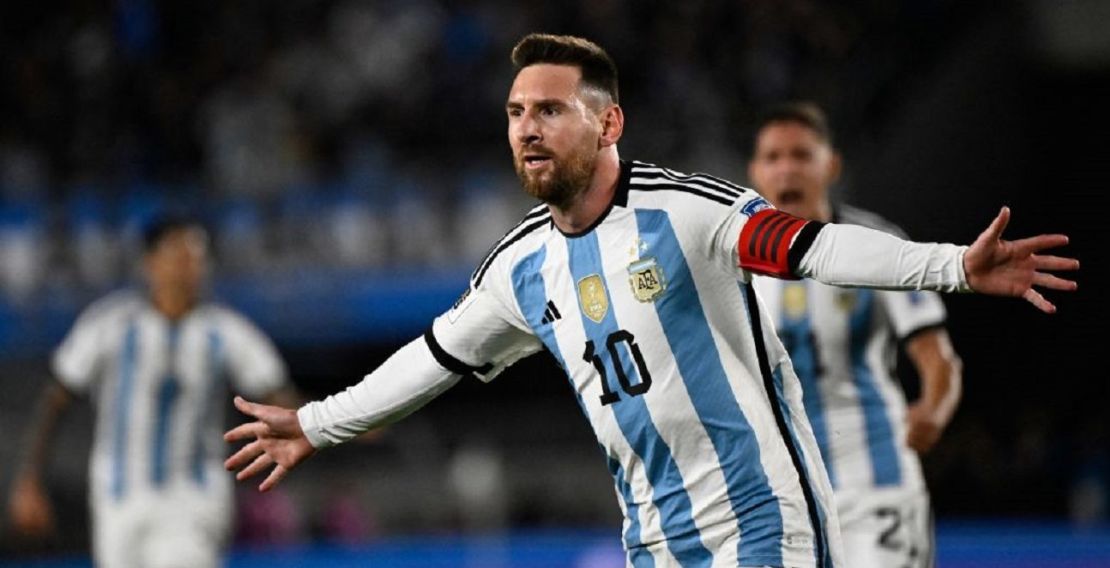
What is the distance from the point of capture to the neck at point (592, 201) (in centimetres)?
481

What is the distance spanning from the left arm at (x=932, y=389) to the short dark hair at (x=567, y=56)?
2198 millimetres

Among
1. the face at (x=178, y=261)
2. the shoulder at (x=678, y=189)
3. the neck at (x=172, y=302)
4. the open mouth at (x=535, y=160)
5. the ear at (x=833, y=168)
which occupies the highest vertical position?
the face at (x=178, y=261)

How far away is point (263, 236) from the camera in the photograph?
16375 mm

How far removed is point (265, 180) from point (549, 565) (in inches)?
246

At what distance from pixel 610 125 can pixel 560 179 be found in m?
0.29

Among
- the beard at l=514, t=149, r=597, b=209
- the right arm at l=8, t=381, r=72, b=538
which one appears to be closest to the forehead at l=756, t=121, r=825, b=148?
the beard at l=514, t=149, r=597, b=209

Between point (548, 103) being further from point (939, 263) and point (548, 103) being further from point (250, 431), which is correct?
point (250, 431)

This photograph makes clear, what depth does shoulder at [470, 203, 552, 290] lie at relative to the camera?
4.98m

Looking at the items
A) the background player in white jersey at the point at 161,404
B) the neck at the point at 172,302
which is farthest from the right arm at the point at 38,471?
the neck at the point at 172,302

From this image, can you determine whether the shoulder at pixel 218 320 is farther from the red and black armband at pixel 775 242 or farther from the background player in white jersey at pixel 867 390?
the red and black armband at pixel 775 242

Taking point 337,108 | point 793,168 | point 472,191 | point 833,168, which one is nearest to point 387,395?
point 793,168

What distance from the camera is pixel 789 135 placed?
6.83m

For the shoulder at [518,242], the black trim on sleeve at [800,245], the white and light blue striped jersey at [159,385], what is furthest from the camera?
the white and light blue striped jersey at [159,385]

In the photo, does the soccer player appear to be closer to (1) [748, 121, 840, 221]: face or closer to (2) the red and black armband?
(2) the red and black armband
